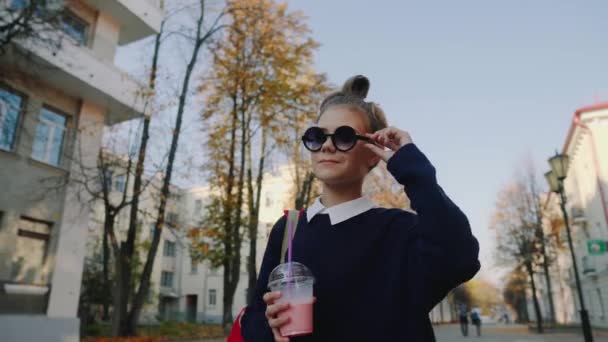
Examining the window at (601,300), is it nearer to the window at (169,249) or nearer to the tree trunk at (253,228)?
the tree trunk at (253,228)

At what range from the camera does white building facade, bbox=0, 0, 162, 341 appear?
11.6m

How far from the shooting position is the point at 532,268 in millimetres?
27172

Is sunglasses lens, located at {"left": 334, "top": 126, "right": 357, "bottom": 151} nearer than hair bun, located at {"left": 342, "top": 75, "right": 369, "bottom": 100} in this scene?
Yes

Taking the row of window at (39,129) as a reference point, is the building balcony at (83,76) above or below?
above

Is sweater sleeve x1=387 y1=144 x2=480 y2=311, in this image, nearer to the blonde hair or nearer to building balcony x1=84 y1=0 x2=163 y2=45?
the blonde hair

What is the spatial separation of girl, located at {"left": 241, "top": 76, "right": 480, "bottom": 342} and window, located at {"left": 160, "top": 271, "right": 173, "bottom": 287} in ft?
152

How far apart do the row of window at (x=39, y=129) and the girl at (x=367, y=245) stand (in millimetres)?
12324

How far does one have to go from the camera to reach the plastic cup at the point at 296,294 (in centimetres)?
140

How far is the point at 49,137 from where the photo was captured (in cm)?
1341

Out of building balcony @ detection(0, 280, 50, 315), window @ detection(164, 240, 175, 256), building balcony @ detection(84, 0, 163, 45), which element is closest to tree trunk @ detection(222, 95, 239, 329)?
building balcony @ detection(84, 0, 163, 45)

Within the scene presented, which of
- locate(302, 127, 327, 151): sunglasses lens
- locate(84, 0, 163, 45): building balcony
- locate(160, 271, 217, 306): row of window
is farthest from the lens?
locate(160, 271, 217, 306): row of window

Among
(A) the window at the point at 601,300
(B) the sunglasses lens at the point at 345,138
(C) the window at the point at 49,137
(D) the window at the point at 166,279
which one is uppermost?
(C) the window at the point at 49,137

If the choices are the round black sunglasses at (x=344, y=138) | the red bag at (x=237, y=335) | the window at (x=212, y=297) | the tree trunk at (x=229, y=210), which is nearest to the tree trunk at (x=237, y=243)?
the tree trunk at (x=229, y=210)

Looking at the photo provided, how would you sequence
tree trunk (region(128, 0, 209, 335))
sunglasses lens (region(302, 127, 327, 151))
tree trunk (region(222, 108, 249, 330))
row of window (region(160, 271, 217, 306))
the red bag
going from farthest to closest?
row of window (region(160, 271, 217, 306))
tree trunk (region(222, 108, 249, 330))
tree trunk (region(128, 0, 209, 335))
sunglasses lens (region(302, 127, 327, 151))
the red bag
